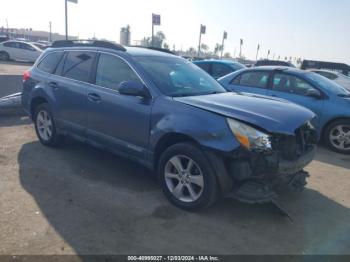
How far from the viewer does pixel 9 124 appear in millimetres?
8031

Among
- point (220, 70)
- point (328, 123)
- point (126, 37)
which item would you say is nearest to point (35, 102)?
point (328, 123)

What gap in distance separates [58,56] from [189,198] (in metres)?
3.51

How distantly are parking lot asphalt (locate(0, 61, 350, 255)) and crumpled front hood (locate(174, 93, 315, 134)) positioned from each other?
1.04 meters

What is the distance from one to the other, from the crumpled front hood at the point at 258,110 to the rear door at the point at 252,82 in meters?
3.49

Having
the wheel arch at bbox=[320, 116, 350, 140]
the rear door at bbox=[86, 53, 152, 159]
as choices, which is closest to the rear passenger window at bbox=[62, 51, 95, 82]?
the rear door at bbox=[86, 53, 152, 159]

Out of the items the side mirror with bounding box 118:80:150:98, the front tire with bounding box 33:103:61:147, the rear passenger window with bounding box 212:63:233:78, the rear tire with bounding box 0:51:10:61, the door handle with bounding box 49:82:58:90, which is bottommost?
the rear tire with bounding box 0:51:10:61

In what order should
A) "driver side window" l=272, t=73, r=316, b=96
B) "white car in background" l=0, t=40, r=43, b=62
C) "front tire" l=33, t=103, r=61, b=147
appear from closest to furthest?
"front tire" l=33, t=103, r=61, b=147
"driver side window" l=272, t=73, r=316, b=96
"white car in background" l=0, t=40, r=43, b=62

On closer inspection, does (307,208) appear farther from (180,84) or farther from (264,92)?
(264,92)

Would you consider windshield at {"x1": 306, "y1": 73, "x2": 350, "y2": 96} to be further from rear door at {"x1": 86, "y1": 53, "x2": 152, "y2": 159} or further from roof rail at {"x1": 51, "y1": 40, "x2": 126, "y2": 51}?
rear door at {"x1": 86, "y1": 53, "x2": 152, "y2": 159}

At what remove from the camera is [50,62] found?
20.7ft

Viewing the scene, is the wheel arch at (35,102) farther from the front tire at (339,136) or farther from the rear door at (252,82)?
the front tire at (339,136)

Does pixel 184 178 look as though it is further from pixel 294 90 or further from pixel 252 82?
pixel 252 82

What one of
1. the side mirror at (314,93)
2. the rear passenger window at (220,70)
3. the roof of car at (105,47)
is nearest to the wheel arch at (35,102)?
the roof of car at (105,47)

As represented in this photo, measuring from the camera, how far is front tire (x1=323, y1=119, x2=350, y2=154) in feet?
23.5
